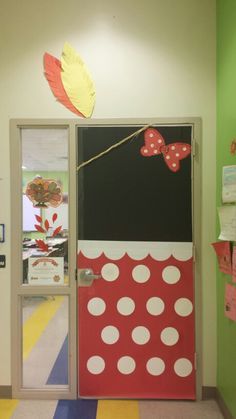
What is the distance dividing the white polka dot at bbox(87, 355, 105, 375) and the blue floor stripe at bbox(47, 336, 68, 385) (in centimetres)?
25

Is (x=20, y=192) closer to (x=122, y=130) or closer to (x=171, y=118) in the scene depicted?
(x=122, y=130)

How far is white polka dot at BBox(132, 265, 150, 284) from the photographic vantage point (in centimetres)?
233

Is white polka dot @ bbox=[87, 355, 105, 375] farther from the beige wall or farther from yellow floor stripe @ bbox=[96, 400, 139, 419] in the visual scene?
the beige wall

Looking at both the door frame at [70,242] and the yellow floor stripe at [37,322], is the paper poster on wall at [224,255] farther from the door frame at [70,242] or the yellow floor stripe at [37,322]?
the yellow floor stripe at [37,322]

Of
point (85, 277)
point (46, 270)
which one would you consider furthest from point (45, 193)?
point (85, 277)

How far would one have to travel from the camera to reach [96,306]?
2338 mm

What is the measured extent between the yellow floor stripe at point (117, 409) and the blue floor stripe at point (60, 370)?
34 centimetres

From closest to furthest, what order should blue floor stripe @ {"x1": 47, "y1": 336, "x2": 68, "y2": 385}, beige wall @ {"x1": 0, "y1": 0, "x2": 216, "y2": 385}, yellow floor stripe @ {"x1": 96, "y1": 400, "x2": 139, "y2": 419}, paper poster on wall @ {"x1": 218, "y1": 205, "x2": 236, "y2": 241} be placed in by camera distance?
paper poster on wall @ {"x1": 218, "y1": 205, "x2": 236, "y2": 241} → yellow floor stripe @ {"x1": 96, "y1": 400, "x2": 139, "y2": 419} → beige wall @ {"x1": 0, "y1": 0, "x2": 216, "y2": 385} → blue floor stripe @ {"x1": 47, "y1": 336, "x2": 68, "y2": 385}

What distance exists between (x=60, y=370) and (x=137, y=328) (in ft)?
2.48

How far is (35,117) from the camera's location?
235 cm

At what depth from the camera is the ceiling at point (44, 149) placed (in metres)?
2.35

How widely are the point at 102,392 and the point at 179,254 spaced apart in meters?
1.21

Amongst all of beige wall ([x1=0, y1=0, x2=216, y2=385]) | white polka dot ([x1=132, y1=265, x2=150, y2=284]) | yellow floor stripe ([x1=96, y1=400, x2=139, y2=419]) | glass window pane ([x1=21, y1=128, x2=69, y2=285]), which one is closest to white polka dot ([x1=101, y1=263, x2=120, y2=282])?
white polka dot ([x1=132, y1=265, x2=150, y2=284])

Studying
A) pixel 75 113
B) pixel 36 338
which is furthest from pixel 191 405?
pixel 75 113
